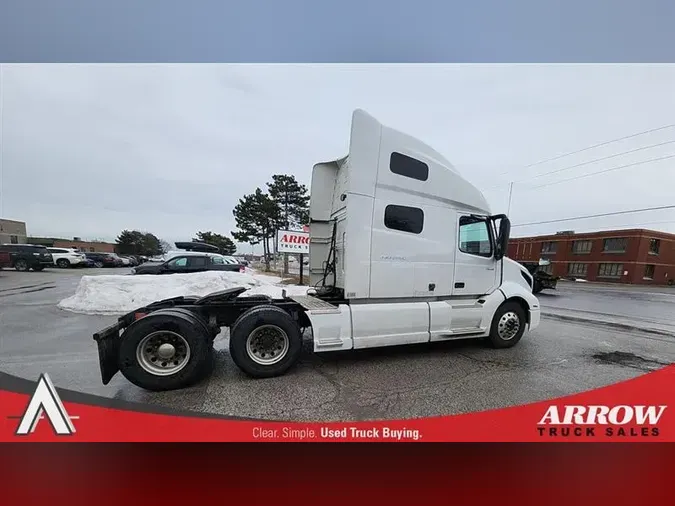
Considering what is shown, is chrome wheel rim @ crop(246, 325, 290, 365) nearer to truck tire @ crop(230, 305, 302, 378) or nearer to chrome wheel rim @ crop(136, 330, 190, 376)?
truck tire @ crop(230, 305, 302, 378)

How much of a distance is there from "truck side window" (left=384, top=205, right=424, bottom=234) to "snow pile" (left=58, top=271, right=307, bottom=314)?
2.96 meters

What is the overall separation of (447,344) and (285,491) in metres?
2.82

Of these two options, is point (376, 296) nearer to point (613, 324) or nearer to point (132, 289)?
point (613, 324)

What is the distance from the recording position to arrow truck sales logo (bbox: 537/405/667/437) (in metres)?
1.95

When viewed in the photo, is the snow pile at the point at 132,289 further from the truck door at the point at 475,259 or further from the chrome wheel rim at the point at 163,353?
the truck door at the point at 475,259

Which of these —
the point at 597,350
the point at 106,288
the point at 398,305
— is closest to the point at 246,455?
the point at 398,305

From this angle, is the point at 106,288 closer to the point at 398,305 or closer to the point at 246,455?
the point at 246,455

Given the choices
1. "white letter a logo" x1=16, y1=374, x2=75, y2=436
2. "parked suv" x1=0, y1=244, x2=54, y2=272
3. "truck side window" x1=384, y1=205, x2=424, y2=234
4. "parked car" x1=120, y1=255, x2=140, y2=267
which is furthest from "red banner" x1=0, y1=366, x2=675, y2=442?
"truck side window" x1=384, y1=205, x2=424, y2=234

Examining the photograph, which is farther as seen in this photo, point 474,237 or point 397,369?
point 474,237

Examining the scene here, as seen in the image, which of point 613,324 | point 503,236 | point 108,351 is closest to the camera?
point 108,351

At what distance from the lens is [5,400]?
1.82m

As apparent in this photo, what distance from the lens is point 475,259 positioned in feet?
11.2

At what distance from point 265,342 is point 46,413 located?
1.68 m

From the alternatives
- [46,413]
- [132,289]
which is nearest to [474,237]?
[46,413]
